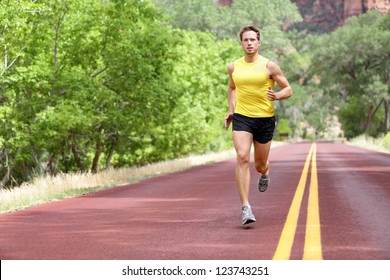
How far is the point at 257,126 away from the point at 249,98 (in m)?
0.38

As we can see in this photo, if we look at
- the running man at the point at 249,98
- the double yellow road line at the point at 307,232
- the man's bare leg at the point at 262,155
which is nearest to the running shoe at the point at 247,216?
the running man at the point at 249,98

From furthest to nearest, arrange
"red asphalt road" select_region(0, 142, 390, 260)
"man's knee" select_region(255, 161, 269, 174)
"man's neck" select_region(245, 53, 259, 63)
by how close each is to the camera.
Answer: "man's knee" select_region(255, 161, 269, 174) < "man's neck" select_region(245, 53, 259, 63) < "red asphalt road" select_region(0, 142, 390, 260)

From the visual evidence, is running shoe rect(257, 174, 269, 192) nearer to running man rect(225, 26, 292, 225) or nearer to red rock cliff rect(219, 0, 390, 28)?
running man rect(225, 26, 292, 225)

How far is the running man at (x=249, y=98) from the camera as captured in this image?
822 centimetres

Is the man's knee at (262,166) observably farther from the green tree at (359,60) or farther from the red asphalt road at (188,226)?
the green tree at (359,60)

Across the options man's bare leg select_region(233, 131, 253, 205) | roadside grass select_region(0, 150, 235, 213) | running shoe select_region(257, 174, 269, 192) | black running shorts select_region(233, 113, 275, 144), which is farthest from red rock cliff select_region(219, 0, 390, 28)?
man's bare leg select_region(233, 131, 253, 205)

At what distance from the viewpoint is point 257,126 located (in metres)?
8.47

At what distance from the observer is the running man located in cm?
822

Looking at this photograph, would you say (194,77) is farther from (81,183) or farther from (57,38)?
(81,183)

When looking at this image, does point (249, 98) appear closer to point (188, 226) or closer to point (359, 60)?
point (188, 226)

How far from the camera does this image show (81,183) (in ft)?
56.5

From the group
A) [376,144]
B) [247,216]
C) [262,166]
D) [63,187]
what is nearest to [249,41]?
[262,166]

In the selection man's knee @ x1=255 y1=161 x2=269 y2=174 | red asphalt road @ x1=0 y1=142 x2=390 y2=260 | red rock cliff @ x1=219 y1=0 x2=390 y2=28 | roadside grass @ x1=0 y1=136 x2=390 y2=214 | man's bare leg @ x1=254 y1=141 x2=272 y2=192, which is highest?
red rock cliff @ x1=219 y1=0 x2=390 y2=28

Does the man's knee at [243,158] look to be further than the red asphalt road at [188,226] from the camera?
Yes
